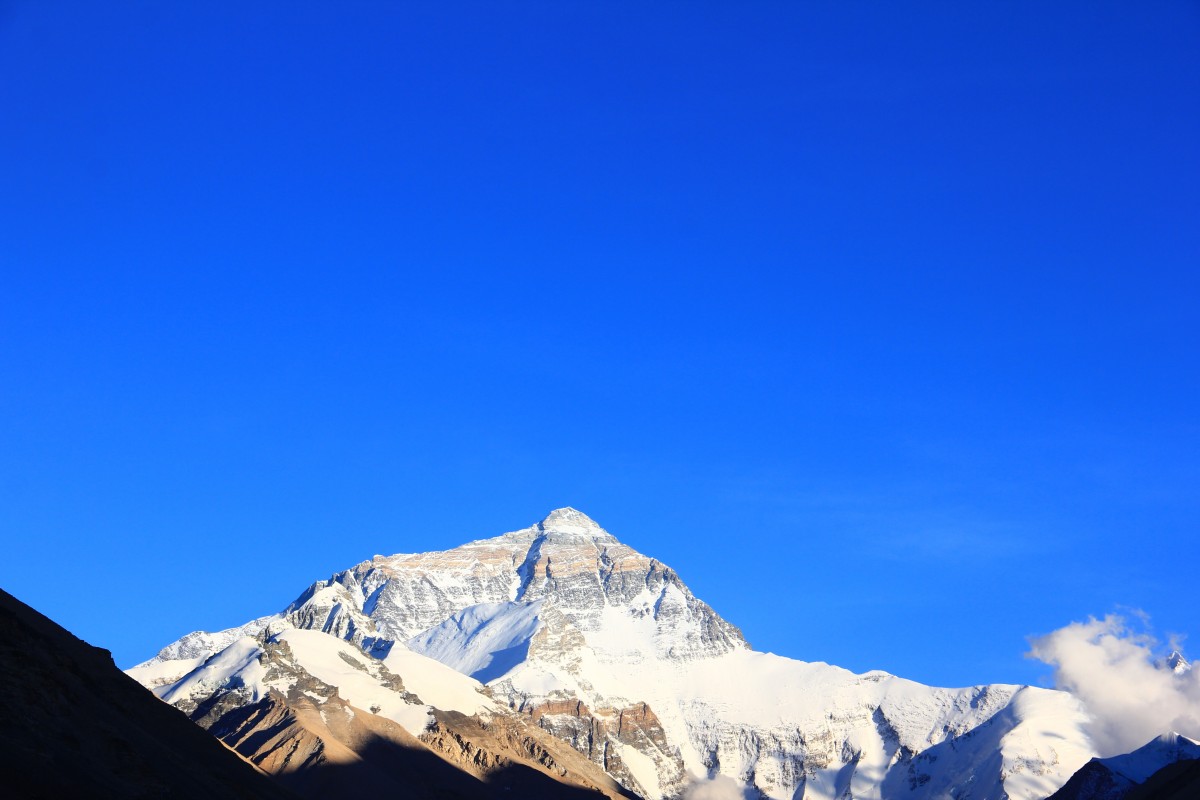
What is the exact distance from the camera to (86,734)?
126938 millimetres

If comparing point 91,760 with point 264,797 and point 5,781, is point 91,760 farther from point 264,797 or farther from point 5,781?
point 264,797

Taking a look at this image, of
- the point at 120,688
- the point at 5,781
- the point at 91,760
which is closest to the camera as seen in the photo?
the point at 5,781

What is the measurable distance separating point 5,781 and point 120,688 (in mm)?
57633

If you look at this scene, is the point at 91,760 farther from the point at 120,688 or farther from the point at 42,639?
the point at 120,688

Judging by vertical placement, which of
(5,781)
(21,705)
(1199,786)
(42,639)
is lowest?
(5,781)

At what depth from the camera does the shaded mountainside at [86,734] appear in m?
110

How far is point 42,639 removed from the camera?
14500 cm

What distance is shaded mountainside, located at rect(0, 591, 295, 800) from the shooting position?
110500mm

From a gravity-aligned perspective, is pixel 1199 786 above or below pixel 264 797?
above

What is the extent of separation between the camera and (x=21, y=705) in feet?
398

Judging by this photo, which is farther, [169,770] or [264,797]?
[264,797]

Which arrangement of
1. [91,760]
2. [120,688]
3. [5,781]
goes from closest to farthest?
[5,781] → [91,760] → [120,688]

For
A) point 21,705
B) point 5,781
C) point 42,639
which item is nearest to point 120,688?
point 42,639

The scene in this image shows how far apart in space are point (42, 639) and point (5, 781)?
152 ft
